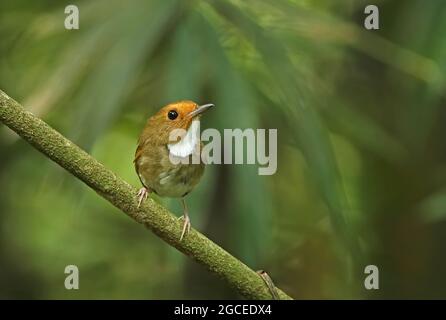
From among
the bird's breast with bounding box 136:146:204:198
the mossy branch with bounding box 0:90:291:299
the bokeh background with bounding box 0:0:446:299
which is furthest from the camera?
the bokeh background with bounding box 0:0:446:299

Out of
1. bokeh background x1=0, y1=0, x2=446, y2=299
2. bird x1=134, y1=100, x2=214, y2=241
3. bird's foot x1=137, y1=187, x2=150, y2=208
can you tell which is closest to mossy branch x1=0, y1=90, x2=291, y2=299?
bird's foot x1=137, y1=187, x2=150, y2=208

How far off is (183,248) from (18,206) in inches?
53.8

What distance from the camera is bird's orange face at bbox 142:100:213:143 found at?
1515mm

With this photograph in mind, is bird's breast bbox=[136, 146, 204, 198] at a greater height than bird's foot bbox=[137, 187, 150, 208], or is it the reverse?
bird's breast bbox=[136, 146, 204, 198]

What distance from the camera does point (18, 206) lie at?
2441mm

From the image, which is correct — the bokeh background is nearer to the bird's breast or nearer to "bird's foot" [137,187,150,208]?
the bird's breast

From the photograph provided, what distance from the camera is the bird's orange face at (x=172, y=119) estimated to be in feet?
4.97

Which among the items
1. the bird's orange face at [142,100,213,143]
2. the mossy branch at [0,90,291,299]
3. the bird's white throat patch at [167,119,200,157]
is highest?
the bird's orange face at [142,100,213,143]

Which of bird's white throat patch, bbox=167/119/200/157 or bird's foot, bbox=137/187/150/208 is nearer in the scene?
bird's foot, bbox=137/187/150/208

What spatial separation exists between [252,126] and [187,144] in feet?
1.27

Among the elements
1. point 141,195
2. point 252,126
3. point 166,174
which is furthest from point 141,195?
point 252,126

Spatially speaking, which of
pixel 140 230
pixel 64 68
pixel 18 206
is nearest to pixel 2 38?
pixel 64 68

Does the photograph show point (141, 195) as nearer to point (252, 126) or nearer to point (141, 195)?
point (141, 195)

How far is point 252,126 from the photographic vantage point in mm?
1881
